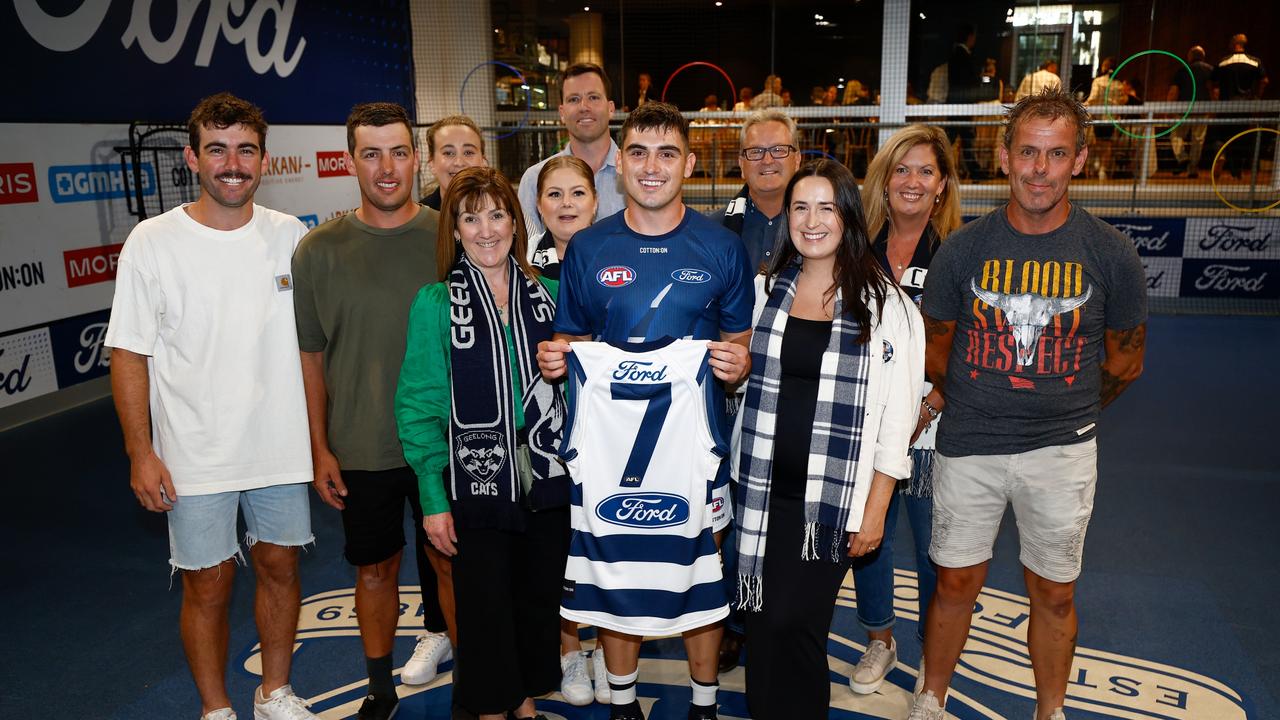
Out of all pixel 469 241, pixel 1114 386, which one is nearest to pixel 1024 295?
pixel 1114 386

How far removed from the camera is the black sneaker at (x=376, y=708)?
10.6 ft

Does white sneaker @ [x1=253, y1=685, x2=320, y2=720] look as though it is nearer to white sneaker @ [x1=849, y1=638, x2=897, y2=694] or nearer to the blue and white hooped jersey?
the blue and white hooped jersey

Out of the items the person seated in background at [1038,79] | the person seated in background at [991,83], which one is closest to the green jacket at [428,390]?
the person seated in background at [1038,79]

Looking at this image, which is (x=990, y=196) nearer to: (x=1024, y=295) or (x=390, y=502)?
(x=1024, y=295)

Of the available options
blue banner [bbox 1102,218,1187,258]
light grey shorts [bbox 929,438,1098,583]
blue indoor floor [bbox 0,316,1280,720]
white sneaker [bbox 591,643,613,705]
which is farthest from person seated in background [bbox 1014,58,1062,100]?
white sneaker [bbox 591,643,613,705]

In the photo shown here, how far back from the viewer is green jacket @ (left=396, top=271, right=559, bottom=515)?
9.14 feet

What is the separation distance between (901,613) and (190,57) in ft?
27.4

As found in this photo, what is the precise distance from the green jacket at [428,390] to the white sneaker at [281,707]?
3.31 feet

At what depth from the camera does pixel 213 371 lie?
2.87 metres

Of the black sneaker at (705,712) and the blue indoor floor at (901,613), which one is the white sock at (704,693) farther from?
the blue indoor floor at (901,613)

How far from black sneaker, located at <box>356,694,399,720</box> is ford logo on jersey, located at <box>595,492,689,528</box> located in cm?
125

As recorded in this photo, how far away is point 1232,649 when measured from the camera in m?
3.63

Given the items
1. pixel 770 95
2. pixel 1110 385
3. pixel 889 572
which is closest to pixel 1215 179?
pixel 770 95

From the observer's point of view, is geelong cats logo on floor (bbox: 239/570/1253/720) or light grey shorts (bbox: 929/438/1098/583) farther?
geelong cats logo on floor (bbox: 239/570/1253/720)
